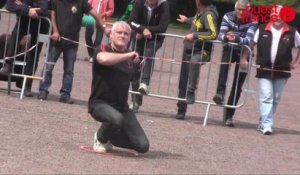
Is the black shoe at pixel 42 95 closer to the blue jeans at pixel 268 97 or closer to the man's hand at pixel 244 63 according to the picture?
the man's hand at pixel 244 63

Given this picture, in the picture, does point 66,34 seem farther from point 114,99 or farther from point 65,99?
point 114,99

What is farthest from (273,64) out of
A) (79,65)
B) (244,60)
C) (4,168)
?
(79,65)

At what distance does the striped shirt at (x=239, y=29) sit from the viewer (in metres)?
12.3

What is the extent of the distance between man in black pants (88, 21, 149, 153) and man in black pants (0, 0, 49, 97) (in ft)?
11.5

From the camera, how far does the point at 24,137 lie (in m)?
9.46

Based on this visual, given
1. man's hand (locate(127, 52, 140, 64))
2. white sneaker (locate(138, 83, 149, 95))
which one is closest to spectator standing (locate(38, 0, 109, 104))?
white sneaker (locate(138, 83, 149, 95))

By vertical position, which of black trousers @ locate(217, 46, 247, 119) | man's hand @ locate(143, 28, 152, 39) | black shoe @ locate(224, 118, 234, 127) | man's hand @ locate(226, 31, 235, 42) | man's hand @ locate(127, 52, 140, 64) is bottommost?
black shoe @ locate(224, 118, 234, 127)

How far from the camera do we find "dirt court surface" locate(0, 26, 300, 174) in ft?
27.6

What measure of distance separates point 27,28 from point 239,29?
10.8 ft

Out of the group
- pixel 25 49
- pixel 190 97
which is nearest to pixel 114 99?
pixel 190 97

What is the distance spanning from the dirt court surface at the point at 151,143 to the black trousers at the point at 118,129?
0.49 feet

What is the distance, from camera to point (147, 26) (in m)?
12.5

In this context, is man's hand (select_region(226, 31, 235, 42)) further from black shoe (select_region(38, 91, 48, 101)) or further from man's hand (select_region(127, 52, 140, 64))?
man's hand (select_region(127, 52, 140, 64))

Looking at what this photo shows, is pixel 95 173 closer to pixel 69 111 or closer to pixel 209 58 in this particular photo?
pixel 69 111
